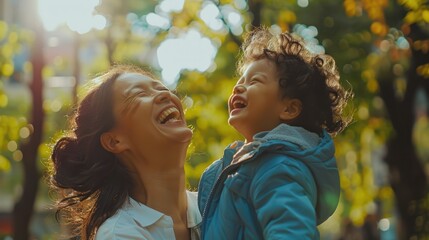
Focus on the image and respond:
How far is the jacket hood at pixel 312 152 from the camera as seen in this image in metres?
3.50

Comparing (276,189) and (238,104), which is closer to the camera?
(276,189)

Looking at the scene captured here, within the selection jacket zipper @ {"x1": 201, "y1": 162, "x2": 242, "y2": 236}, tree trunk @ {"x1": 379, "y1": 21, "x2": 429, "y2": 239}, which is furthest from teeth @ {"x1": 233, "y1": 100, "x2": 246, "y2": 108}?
tree trunk @ {"x1": 379, "y1": 21, "x2": 429, "y2": 239}

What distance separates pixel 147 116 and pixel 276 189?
2.79 ft

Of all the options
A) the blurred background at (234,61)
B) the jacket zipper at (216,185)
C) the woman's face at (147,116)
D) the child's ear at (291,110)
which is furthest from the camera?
the blurred background at (234,61)

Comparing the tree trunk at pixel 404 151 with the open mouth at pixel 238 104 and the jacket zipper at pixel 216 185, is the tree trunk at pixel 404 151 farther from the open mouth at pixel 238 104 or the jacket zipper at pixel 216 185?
the jacket zipper at pixel 216 185

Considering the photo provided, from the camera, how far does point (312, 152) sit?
3.54m

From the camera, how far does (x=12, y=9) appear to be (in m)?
47.4

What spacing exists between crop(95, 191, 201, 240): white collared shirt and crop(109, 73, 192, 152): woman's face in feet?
0.90

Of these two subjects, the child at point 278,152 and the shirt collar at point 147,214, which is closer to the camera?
the child at point 278,152

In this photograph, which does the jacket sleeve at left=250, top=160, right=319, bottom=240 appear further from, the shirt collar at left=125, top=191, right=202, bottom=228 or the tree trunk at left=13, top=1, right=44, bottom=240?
the tree trunk at left=13, top=1, right=44, bottom=240

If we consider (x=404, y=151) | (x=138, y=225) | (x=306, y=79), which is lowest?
(x=404, y=151)

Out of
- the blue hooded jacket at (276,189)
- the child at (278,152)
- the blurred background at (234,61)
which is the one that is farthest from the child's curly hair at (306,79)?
the blurred background at (234,61)

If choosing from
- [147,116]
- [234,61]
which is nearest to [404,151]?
[234,61]

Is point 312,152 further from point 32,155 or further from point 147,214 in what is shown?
point 32,155
